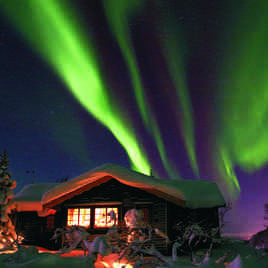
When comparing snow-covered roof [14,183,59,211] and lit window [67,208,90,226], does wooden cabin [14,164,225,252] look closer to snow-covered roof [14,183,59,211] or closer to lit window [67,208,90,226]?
lit window [67,208,90,226]

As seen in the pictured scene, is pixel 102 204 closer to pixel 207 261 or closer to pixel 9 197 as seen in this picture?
pixel 9 197

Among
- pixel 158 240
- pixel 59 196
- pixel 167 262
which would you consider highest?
pixel 59 196

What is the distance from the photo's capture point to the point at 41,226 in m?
20.1

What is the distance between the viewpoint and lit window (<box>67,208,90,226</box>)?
1603 centimetres

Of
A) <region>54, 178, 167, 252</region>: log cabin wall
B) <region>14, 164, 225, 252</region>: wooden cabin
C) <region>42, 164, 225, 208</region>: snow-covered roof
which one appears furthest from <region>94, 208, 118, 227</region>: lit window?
<region>42, 164, 225, 208</region>: snow-covered roof

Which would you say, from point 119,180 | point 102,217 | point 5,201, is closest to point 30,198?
point 5,201

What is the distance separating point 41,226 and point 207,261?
17.6 m

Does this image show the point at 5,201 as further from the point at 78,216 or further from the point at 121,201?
the point at 121,201

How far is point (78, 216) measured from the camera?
16.2 metres

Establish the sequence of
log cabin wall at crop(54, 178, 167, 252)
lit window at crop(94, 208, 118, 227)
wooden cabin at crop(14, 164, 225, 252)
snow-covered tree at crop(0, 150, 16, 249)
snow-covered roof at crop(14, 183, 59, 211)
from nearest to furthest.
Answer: wooden cabin at crop(14, 164, 225, 252) < log cabin wall at crop(54, 178, 167, 252) < lit window at crop(94, 208, 118, 227) < snow-covered tree at crop(0, 150, 16, 249) < snow-covered roof at crop(14, 183, 59, 211)

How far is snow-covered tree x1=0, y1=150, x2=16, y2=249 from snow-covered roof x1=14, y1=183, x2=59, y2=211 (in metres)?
1.32

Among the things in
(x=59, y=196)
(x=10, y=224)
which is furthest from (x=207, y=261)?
(x=10, y=224)

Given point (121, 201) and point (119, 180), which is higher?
point (119, 180)

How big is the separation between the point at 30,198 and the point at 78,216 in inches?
269
